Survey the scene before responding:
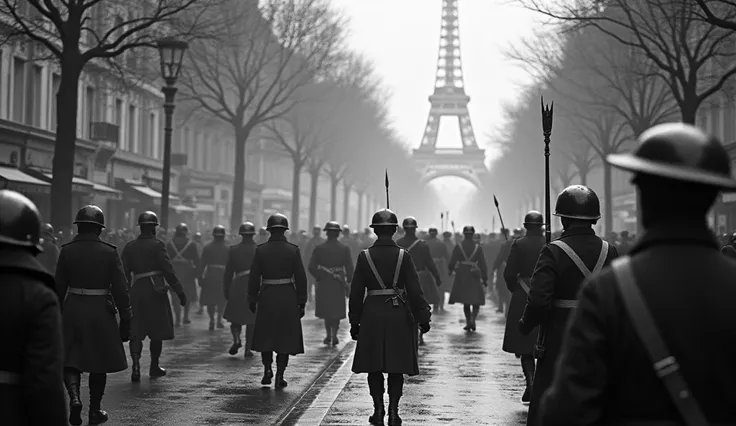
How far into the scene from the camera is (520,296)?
11.5 m

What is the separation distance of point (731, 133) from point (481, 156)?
100m

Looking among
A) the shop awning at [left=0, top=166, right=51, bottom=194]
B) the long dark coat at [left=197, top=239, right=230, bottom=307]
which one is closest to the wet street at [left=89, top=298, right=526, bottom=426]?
the long dark coat at [left=197, top=239, right=230, bottom=307]

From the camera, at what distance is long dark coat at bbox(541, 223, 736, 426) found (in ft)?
9.73

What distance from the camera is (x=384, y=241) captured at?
962 centimetres

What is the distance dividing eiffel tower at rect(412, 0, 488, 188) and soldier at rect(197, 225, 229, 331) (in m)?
122

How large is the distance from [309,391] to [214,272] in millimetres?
8178

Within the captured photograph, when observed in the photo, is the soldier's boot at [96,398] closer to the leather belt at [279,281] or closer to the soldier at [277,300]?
the soldier at [277,300]

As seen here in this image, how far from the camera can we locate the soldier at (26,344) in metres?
3.88

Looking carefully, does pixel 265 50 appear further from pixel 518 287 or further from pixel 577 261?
pixel 577 261

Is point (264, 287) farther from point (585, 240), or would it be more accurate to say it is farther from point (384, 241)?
point (585, 240)

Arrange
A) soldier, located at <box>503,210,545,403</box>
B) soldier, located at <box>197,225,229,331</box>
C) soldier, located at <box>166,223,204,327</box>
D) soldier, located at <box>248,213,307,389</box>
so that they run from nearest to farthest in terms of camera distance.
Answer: soldier, located at <box>503,210,545,403</box>, soldier, located at <box>248,213,307,389</box>, soldier, located at <box>197,225,229,331</box>, soldier, located at <box>166,223,204,327</box>

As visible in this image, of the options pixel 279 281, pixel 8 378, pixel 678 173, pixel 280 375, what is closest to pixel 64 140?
pixel 279 281

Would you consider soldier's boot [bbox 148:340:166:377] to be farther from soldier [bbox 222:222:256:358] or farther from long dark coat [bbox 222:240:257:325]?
Result: long dark coat [bbox 222:240:257:325]

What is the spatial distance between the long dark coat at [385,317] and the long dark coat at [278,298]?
227cm
